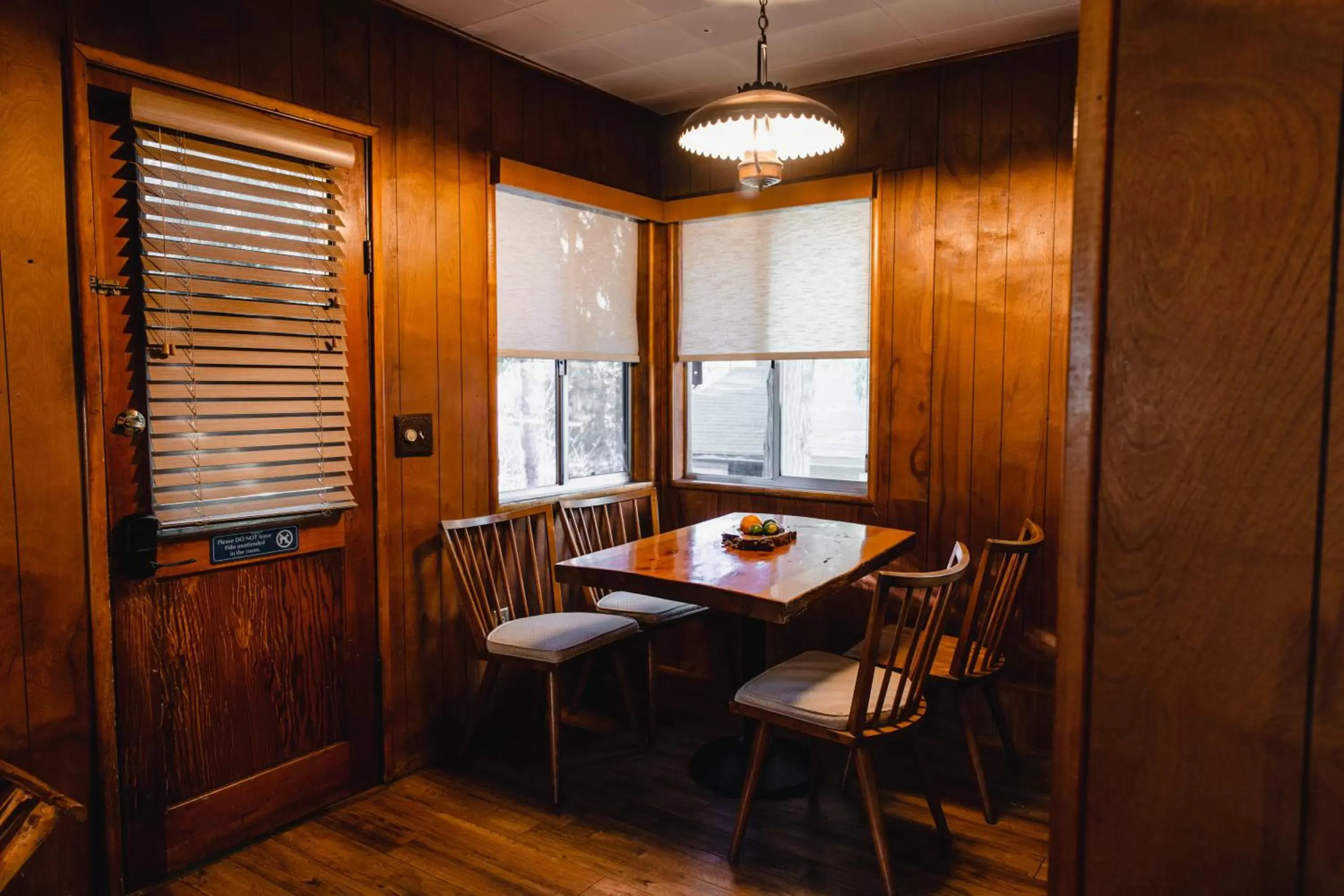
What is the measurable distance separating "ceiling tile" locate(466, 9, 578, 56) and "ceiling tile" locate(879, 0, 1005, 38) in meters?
1.14

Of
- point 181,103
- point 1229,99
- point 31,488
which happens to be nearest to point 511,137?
point 181,103

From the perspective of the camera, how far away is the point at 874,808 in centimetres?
220

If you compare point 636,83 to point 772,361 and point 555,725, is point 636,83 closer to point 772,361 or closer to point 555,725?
point 772,361

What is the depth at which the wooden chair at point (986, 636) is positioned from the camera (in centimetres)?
252

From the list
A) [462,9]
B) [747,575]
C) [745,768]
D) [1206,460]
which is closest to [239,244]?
[462,9]

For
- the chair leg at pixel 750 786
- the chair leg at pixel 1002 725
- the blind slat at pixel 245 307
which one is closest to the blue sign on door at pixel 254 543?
the blind slat at pixel 245 307

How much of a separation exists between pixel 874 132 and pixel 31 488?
10.1 ft

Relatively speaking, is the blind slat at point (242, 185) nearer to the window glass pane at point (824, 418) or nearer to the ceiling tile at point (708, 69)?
the ceiling tile at point (708, 69)

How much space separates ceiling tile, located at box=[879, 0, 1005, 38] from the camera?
2.75 metres

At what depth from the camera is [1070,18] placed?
2.85m

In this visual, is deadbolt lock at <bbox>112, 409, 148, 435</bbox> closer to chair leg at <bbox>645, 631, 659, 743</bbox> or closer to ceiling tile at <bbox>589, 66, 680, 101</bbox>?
chair leg at <bbox>645, 631, 659, 743</bbox>

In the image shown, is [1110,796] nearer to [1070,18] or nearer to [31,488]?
[31,488]

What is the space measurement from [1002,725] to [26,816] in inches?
107

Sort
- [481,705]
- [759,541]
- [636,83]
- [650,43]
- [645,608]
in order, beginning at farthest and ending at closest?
[636,83]
[645,608]
[650,43]
[481,705]
[759,541]
